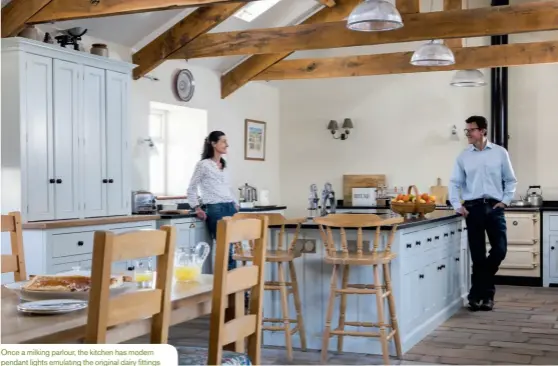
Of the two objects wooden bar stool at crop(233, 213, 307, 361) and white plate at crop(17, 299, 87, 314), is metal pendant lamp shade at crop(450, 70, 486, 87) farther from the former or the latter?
white plate at crop(17, 299, 87, 314)

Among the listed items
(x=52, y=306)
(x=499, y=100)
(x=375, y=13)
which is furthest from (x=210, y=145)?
(x=52, y=306)

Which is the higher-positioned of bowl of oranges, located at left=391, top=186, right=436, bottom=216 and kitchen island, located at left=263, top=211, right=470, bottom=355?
bowl of oranges, located at left=391, top=186, right=436, bottom=216

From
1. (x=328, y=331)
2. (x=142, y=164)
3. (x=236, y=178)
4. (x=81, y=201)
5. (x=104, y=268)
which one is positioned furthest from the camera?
(x=236, y=178)

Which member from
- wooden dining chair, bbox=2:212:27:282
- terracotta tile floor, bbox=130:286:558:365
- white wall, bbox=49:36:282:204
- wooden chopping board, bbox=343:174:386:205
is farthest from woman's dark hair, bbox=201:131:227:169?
wooden chopping board, bbox=343:174:386:205

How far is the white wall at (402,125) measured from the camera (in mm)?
8469

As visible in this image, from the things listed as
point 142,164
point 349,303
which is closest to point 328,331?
point 349,303

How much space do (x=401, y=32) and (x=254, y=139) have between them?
3.36 meters

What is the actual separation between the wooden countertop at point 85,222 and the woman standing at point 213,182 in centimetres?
42

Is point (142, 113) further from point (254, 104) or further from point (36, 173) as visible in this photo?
point (254, 104)

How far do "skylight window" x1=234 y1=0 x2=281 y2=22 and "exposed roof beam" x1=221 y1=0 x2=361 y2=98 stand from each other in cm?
63

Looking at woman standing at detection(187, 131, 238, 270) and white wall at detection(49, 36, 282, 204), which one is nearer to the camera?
woman standing at detection(187, 131, 238, 270)

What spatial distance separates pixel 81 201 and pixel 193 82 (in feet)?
8.73

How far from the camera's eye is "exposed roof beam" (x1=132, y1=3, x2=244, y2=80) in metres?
6.84

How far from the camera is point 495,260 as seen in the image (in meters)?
5.98
